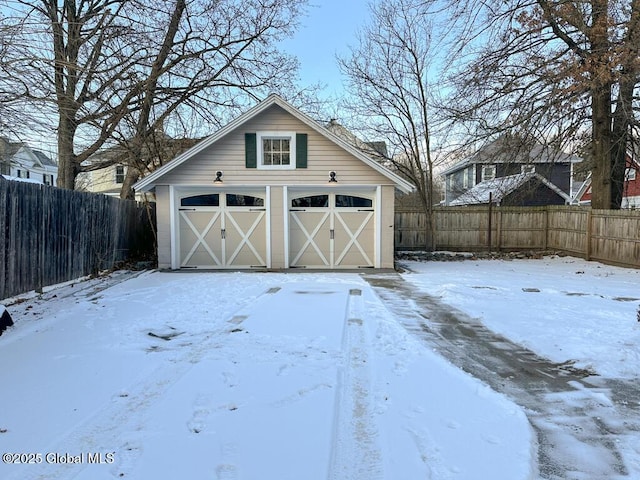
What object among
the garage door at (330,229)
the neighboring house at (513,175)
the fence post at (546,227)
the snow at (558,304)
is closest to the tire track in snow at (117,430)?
the snow at (558,304)

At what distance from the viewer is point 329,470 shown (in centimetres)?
264

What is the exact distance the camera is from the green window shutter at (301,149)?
12.2 m

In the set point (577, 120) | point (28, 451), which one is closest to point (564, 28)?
point (577, 120)

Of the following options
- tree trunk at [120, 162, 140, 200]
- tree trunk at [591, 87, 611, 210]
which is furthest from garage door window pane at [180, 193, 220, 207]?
tree trunk at [591, 87, 611, 210]

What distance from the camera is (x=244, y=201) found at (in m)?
12.5

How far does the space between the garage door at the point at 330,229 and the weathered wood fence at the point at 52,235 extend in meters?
4.86

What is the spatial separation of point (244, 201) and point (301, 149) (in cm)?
217

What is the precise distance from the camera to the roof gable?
38.4 ft

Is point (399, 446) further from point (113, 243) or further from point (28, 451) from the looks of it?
point (113, 243)

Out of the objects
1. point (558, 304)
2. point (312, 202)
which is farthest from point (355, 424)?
point (312, 202)

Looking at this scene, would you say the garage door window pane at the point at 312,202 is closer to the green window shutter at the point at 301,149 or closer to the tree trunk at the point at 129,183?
the green window shutter at the point at 301,149

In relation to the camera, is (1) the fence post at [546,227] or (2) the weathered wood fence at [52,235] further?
(1) the fence post at [546,227]

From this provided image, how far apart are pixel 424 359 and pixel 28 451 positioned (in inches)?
139

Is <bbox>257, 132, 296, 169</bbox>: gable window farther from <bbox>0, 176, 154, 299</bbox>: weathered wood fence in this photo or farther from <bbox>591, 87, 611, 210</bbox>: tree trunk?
<bbox>591, 87, 611, 210</bbox>: tree trunk
